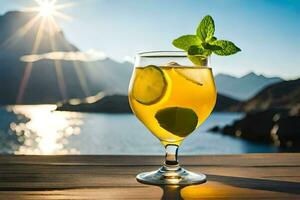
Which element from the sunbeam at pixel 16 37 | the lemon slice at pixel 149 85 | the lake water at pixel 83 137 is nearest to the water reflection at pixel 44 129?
the lake water at pixel 83 137

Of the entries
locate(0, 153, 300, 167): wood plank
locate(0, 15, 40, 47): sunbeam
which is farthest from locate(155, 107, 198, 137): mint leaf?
locate(0, 15, 40, 47): sunbeam

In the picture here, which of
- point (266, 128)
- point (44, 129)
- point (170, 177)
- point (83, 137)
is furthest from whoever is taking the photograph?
point (44, 129)

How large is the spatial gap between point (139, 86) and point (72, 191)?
0.36m

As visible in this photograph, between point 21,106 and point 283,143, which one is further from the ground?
point 21,106

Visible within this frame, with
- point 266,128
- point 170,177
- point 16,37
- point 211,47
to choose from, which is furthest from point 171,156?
point 16,37

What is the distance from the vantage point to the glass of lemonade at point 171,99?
132 cm

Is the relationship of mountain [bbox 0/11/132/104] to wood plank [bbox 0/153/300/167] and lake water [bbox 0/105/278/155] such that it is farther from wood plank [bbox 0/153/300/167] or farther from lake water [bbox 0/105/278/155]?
wood plank [bbox 0/153/300/167]

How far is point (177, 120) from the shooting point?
1330mm

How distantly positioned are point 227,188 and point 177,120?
0.22m

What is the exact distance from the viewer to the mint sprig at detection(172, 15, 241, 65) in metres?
1.40

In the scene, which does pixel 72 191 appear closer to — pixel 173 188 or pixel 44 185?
pixel 44 185

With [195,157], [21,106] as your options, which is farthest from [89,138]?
[195,157]

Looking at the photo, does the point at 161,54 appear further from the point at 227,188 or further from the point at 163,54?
the point at 227,188

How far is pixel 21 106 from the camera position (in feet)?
326
